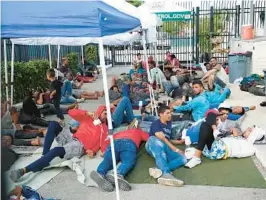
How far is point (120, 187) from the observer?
194 inches

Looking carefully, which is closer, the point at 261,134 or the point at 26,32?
the point at 26,32

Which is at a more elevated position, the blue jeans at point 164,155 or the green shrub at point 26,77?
the green shrub at point 26,77

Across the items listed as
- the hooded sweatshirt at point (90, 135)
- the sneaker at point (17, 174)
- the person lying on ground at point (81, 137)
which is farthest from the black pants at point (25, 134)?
the sneaker at point (17, 174)

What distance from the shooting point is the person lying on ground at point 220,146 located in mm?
5773

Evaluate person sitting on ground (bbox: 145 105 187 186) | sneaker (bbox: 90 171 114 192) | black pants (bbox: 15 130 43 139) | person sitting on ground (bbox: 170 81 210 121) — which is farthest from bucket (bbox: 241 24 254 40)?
sneaker (bbox: 90 171 114 192)

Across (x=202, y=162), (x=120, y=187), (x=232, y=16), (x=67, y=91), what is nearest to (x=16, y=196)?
(x=120, y=187)

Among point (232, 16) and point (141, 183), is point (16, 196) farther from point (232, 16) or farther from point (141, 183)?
point (232, 16)

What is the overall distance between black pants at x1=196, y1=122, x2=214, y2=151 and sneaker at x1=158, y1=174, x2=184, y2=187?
0.90 m

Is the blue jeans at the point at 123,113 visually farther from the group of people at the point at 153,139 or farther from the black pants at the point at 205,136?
the black pants at the point at 205,136

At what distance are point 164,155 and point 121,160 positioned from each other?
60 centimetres

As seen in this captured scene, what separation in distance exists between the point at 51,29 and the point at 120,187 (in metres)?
2.06

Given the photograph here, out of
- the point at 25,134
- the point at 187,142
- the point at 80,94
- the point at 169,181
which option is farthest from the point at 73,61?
the point at 169,181

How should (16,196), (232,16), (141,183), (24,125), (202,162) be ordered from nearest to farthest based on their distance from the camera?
1. (16,196)
2. (141,183)
3. (202,162)
4. (24,125)
5. (232,16)

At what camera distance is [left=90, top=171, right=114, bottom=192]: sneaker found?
4.88m
